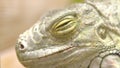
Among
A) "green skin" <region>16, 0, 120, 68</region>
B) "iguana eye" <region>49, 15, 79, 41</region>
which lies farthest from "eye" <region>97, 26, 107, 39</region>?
"iguana eye" <region>49, 15, 79, 41</region>

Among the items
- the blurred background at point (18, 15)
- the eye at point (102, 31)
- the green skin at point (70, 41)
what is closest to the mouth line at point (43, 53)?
the green skin at point (70, 41)

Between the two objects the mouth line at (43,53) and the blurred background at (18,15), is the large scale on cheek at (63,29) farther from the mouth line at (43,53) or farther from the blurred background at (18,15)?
the blurred background at (18,15)

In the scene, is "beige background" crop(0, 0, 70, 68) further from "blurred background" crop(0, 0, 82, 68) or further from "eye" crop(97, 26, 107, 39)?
"eye" crop(97, 26, 107, 39)

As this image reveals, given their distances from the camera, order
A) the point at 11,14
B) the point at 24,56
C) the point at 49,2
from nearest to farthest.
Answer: the point at 24,56
the point at 11,14
the point at 49,2

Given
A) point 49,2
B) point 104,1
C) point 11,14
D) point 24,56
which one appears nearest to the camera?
point 24,56

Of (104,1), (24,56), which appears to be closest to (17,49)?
(24,56)

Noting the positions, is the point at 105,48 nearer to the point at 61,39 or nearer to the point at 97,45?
the point at 97,45

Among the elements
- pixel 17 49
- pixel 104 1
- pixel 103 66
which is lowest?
pixel 103 66
